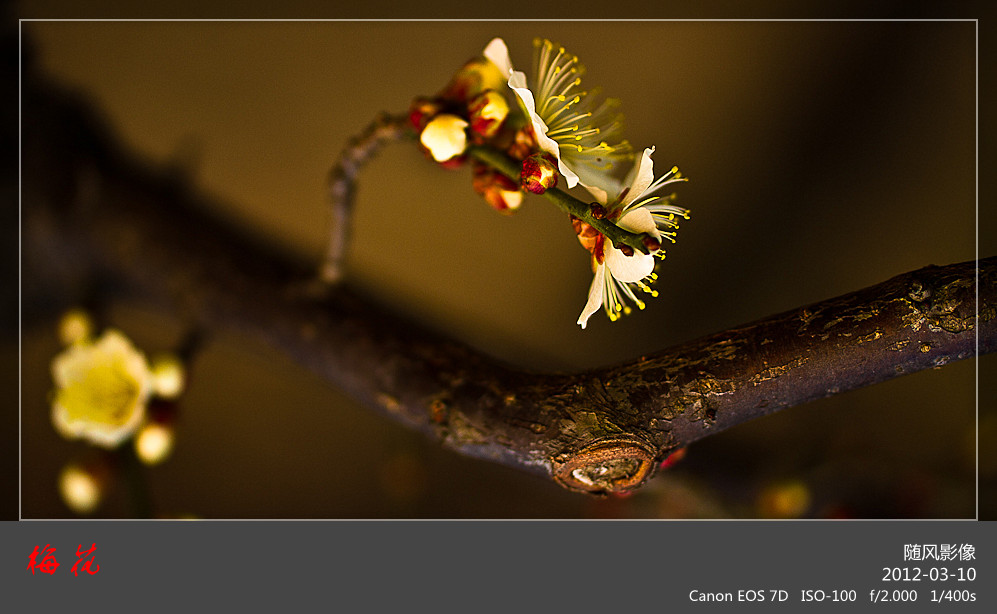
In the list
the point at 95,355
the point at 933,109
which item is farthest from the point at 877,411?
the point at 95,355

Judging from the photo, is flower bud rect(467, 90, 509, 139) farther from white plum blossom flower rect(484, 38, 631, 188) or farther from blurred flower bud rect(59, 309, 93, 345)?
blurred flower bud rect(59, 309, 93, 345)

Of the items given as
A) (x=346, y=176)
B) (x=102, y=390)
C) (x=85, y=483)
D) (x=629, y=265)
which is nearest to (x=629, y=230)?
(x=629, y=265)

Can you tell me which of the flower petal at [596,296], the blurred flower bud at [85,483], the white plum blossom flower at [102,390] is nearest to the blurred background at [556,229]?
the blurred flower bud at [85,483]

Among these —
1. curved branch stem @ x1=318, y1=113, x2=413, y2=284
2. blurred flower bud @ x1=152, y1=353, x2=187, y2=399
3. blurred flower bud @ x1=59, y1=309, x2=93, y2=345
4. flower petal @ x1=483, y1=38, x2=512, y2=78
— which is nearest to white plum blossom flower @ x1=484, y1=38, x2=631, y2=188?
flower petal @ x1=483, y1=38, x2=512, y2=78

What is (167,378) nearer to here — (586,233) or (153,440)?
(153,440)
